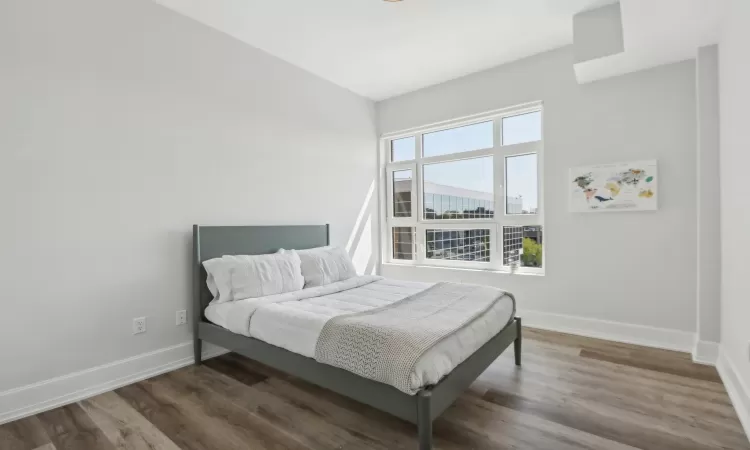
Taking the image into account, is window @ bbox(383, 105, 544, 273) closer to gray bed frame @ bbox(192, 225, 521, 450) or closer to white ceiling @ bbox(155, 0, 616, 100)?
white ceiling @ bbox(155, 0, 616, 100)

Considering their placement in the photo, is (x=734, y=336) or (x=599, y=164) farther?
(x=599, y=164)

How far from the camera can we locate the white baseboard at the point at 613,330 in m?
2.99

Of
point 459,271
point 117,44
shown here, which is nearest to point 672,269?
point 459,271

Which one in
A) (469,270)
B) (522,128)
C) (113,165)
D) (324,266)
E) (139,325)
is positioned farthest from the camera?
(469,270)

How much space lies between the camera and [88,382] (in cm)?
234

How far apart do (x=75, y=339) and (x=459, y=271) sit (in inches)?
139

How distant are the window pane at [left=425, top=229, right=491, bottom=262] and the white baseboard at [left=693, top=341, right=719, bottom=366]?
6.24ft

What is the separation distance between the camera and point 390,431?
1.89m

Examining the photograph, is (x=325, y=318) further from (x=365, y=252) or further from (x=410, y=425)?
(x=365, y=252)

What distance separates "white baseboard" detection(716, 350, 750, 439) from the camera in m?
1.87

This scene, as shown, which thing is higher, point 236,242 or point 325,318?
point 236,242

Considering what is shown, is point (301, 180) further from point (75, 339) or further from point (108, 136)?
point (75, 339)

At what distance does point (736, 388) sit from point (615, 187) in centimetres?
173

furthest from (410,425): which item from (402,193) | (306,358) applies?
(402,193)
